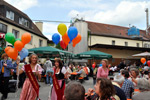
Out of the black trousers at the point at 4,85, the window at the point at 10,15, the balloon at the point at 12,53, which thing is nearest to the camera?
the black trousers at the point at 4,85

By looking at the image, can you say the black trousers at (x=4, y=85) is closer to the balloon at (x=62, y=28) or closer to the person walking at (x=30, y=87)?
the person walking at (x=30, y=87)

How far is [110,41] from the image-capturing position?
2869 cm

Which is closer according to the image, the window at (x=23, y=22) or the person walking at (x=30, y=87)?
the person walking at (x=30, y=87)

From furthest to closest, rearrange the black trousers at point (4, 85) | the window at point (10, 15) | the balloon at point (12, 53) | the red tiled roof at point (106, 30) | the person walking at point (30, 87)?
the red tiled roof at point (106, 30)
the window at point (10, 15)
the balloon at point (12, 53)
the black trousers at point (4, 85)
the person walking at point (30, 87)

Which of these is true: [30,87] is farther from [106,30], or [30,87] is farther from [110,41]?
[106,30]

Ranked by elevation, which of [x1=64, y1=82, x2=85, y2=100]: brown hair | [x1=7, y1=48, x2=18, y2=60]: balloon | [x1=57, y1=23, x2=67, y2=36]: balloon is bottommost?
[x1=64, y1=82, x2=85, y2=100]: brown hair

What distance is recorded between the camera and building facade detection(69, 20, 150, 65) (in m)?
25.2

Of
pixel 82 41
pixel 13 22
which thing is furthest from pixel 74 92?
pixel 82 41

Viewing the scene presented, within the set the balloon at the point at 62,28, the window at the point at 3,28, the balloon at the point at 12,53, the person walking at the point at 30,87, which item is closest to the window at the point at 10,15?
the window at the point at 3,28

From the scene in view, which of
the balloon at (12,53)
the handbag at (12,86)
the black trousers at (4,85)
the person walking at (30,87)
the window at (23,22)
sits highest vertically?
the window at (23,22)

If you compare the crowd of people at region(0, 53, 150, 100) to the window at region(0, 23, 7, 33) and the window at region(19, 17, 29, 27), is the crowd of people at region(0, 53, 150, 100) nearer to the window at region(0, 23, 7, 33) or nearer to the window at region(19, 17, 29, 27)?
the window at region(0, 23, 7, 33)

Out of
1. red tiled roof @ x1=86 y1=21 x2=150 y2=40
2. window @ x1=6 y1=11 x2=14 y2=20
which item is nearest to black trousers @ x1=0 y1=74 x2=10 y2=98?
window @ x1=6 y1=11 x2=14 y2=20

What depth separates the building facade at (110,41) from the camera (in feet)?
82.8

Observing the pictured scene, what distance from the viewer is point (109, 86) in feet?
6.88
